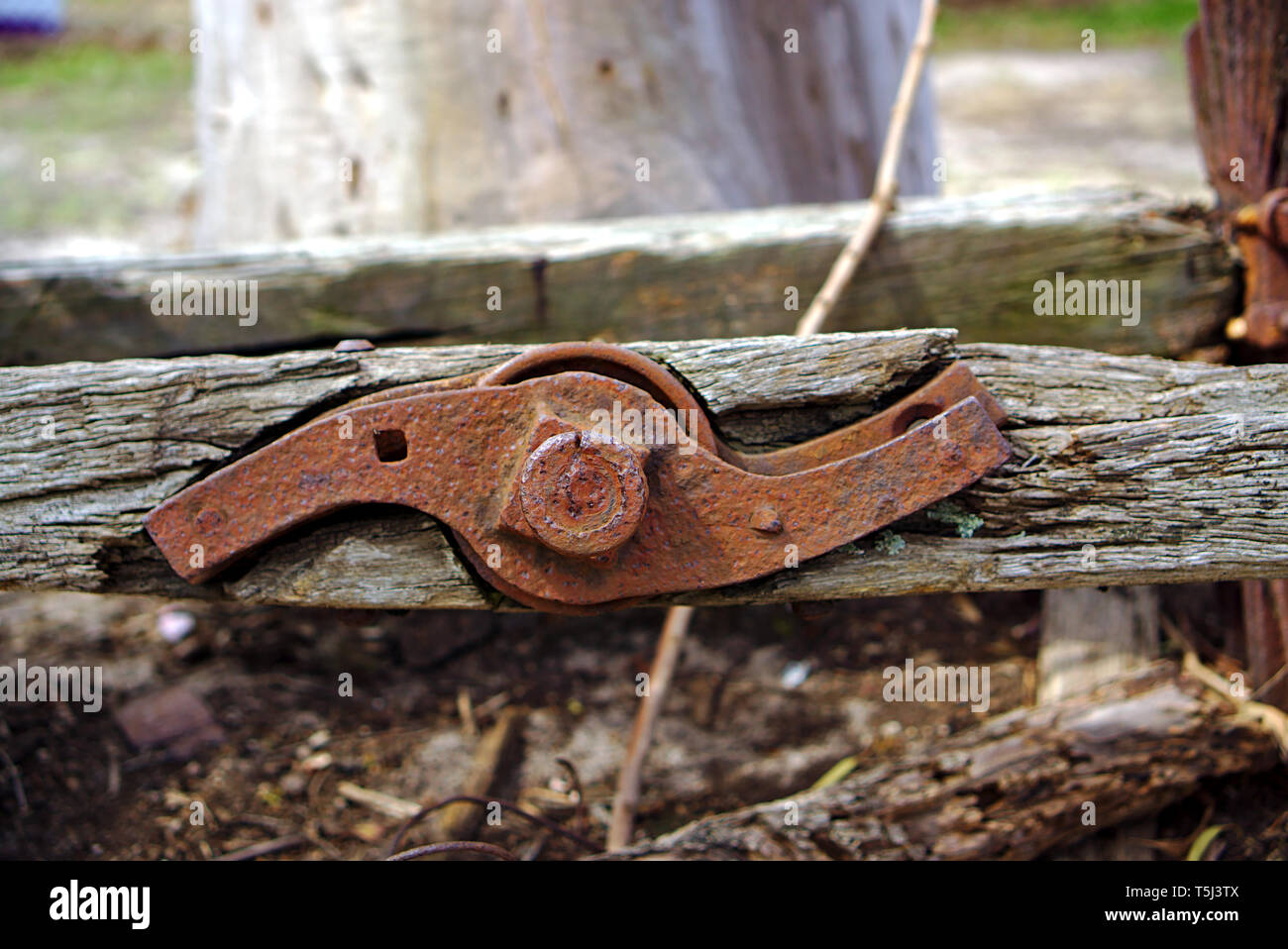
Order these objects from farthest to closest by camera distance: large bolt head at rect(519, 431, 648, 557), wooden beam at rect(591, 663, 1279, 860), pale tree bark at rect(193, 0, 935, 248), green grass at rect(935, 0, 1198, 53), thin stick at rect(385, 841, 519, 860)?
green grass at rect(935, 0, 1198, 53) → pale tree bark at rect(193, 0, 935, 248) → wooden beam at rect(591, 663, 1279, 860) → thin stick at rect(385, 841, 519, 860) → large bolt head at rect(519, 431, 648, 557)

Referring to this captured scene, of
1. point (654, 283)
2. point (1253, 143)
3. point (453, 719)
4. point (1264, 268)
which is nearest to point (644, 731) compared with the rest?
point (453, 719)

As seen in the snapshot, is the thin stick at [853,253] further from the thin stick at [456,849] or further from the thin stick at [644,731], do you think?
the thin stick at [456,849]

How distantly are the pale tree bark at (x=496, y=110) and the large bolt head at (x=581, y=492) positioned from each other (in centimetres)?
175

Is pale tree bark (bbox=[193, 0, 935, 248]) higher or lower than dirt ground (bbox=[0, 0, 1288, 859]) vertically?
higher

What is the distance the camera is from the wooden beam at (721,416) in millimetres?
1262

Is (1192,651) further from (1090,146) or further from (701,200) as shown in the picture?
(1090,146)

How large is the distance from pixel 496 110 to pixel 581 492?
191 centimetres

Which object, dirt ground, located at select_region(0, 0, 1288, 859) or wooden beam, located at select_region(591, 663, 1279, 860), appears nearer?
wooden beam, located at select_region(591, 663, 1279, 860)

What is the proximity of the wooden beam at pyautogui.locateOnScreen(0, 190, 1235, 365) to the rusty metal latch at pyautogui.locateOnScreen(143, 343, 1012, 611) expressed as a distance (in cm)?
85

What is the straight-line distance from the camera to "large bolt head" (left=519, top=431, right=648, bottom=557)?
1094 mm

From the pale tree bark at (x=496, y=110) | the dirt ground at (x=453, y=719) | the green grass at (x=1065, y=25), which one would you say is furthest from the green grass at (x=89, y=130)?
the green grass at (x=1065, y=25)

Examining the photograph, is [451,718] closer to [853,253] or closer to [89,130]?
[853,253]

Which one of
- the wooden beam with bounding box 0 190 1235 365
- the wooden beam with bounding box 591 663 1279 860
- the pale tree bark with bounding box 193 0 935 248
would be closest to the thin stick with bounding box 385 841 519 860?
the wooden beam with bounding box 591 663 1279 860

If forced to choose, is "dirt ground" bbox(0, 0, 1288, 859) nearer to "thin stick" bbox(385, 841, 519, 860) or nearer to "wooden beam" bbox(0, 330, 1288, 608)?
"thin stick" bbox(385, 841, 519, 860)
